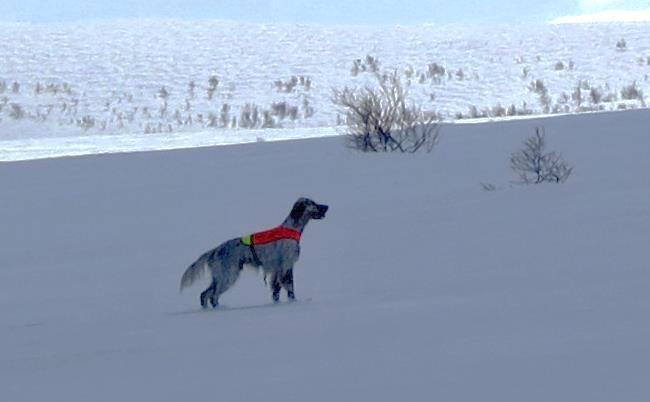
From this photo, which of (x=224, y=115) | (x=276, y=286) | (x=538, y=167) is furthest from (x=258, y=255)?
(x=224, y=115)

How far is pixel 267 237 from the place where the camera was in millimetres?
9422

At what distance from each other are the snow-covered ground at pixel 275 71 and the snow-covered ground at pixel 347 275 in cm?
697

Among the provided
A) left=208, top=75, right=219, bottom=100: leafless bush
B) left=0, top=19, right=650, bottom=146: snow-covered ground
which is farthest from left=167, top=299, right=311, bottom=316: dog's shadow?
left=208, top=75, right=219, bottom=100: leafless bush

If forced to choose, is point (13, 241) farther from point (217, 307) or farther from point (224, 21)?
point (224, 21)

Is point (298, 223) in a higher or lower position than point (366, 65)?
lower

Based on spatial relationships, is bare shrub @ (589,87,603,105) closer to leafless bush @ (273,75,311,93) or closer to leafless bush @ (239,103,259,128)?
leafless bush @ (239,103,259,128)

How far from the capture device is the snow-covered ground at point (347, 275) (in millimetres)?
6238

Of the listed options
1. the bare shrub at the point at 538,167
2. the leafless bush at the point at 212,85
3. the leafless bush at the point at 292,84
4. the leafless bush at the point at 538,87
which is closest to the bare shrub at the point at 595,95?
the leafless bush at the point at 538,87

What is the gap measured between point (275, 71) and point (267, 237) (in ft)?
86.2

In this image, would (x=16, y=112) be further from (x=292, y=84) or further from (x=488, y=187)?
(x=488, y=187)

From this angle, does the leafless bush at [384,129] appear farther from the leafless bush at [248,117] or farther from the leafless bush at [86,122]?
the leafless bush at [86,122]

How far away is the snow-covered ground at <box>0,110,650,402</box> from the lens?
20.5 ft

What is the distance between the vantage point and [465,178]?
15.8 meters

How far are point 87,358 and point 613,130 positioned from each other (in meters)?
11.9
